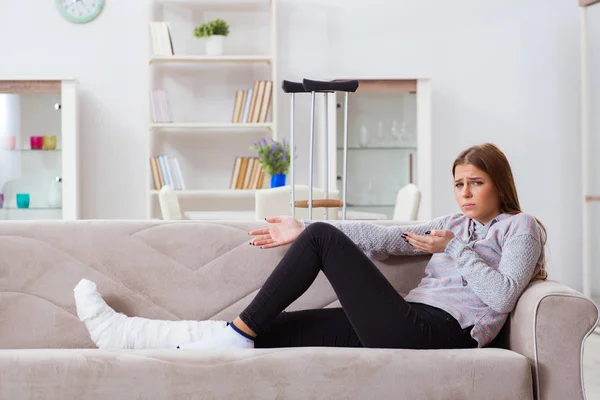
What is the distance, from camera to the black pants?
2107mm

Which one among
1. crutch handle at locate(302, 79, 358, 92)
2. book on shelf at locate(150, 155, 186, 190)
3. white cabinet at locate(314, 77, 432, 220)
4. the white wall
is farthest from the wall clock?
crutch handle at locate(302, 79, 358, 92)

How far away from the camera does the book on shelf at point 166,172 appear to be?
17.1 ft

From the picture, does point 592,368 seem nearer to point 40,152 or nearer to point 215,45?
point 215,45

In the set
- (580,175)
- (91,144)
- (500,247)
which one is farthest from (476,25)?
(500,247)

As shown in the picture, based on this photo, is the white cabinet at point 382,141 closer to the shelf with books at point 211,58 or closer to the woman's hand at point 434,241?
the shelf with books at point 211,58

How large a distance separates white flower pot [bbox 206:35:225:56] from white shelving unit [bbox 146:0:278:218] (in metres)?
0.21

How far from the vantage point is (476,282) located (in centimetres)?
211

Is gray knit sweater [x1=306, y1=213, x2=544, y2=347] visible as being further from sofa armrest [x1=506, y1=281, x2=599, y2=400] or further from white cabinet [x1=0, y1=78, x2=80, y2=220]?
white cabinet [x1=0, y1=78, x2=80, y2=220]

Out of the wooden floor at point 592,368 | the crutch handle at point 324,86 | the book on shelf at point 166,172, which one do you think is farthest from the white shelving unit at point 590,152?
the book on shelf at point 166,172

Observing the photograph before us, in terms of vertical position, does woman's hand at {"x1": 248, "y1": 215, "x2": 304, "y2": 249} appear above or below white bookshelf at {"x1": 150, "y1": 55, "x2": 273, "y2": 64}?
below

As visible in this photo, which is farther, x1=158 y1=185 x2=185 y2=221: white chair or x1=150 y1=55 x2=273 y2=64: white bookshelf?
x1=150 y1=55 x2=273 y2=64: white bookshelf

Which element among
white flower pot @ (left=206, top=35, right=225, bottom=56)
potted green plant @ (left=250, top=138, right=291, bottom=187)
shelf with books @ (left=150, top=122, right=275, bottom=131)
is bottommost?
potted green plant @ (left=250, top=138, right=291, bottom=187)

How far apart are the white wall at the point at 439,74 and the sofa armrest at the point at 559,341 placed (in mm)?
3718

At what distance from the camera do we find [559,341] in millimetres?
1923
